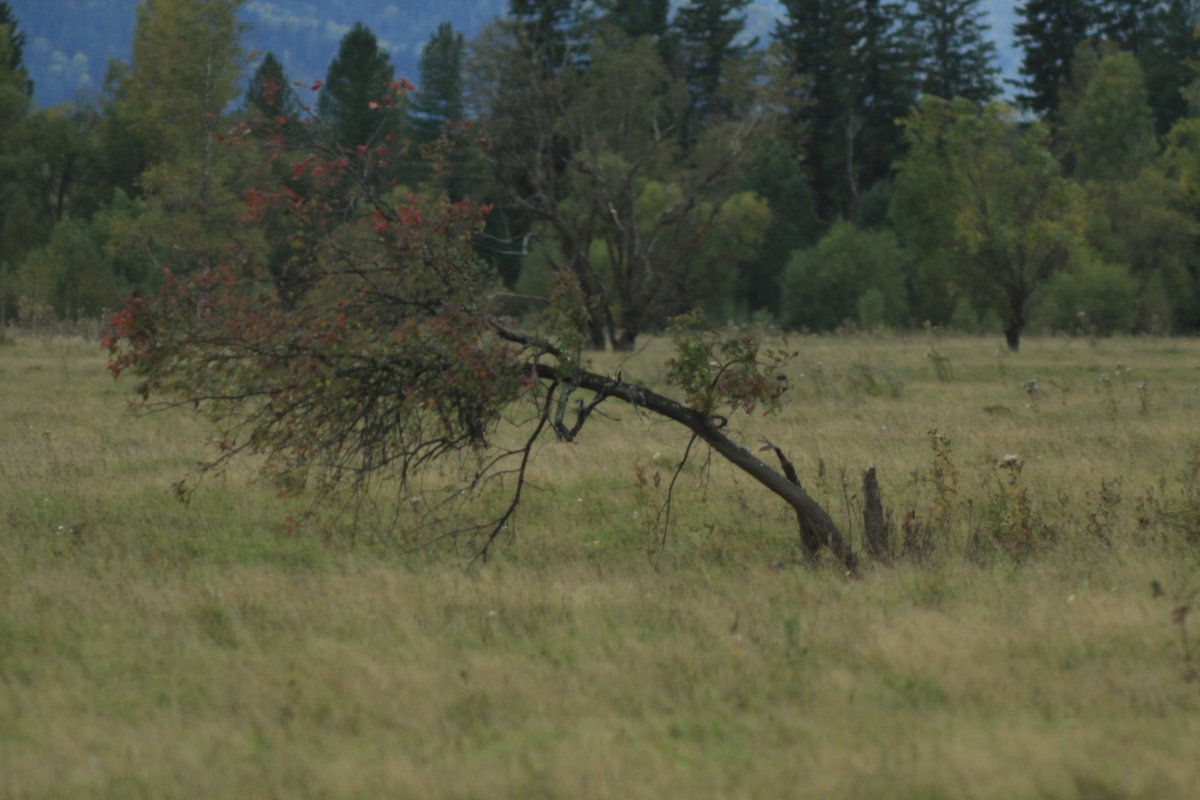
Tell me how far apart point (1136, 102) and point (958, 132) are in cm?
2428

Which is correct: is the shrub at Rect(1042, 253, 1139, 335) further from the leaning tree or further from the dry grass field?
the leaning tree

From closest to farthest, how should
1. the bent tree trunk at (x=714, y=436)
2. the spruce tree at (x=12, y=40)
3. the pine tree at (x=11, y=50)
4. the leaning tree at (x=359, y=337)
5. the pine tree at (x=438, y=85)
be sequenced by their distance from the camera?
the leaning tree at (x=359, y=337), the bent tree trunk at (x=714, y=436), the pine tree at (x=11, y=50), the pine tree at (x=438, y=85), the spruce tree at (x=12, y=40)

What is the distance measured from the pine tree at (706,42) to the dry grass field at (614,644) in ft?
170

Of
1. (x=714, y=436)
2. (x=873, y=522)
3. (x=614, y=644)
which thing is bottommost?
(x=614, y=644)

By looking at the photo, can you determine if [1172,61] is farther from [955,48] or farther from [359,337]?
[359,337]

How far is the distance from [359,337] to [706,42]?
192 ft

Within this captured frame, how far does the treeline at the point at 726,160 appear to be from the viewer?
32719 millimetres

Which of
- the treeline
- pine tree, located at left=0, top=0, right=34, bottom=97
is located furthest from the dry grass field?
pine tree, located at left=0, top=0, right=34, bottom=97

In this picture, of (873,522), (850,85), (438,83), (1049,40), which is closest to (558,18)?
(438,83)

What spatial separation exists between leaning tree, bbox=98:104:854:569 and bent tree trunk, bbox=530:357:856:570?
4 centimetres

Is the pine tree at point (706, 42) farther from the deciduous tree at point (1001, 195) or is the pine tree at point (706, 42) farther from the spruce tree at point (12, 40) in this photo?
the spruce tree at point (12, 40)

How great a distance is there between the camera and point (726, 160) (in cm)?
3256

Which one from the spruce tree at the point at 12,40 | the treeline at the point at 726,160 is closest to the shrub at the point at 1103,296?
the treeline at the point at 726,160

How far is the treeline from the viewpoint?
107 ft
